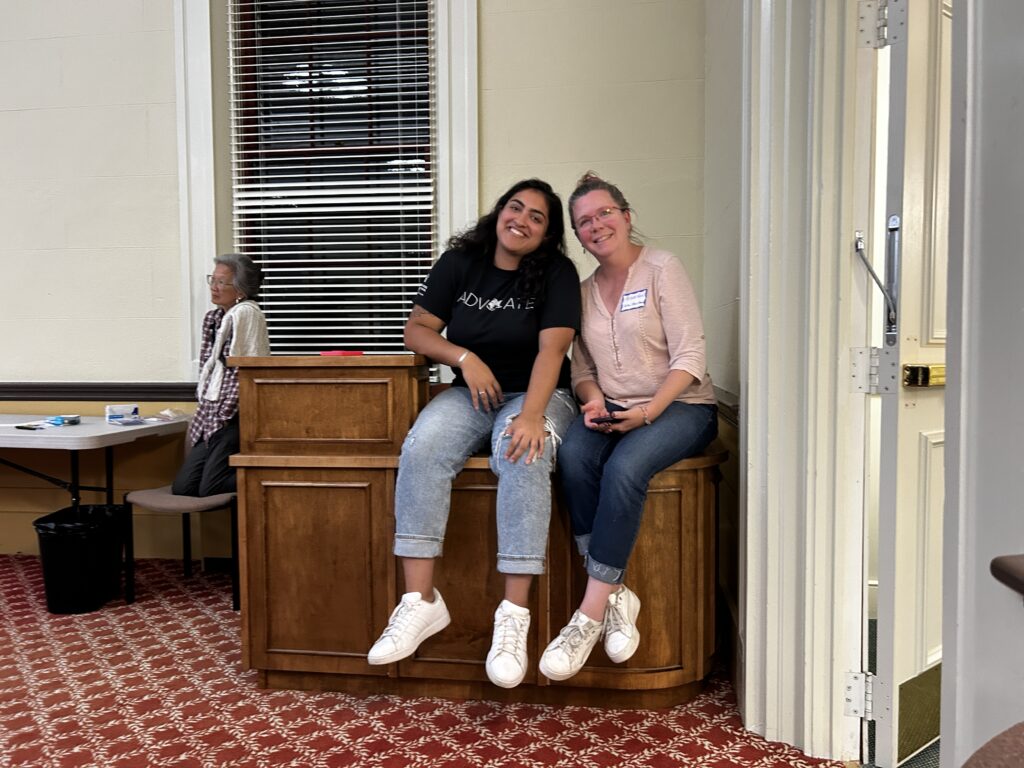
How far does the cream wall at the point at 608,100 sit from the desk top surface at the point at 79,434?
6.31 ft

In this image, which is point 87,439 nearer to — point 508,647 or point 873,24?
point 508,647

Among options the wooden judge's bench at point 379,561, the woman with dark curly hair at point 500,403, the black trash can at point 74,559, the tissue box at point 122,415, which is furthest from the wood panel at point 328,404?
the tissue box at point 122,415

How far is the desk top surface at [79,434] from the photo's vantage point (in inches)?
130

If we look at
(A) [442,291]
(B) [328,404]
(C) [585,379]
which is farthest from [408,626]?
(A) [442,291]

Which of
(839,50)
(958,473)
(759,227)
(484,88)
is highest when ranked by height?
(484,88)

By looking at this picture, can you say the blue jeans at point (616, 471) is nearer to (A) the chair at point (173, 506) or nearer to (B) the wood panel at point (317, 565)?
(B) the wood panel at point (317, 565)

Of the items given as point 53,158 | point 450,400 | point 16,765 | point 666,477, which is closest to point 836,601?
point 666,477

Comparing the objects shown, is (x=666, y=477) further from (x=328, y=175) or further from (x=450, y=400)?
(x=328, y=175)

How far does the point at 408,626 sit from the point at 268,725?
1.57 feet

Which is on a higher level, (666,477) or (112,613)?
(666,477)

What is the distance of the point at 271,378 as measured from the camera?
251 centimetres

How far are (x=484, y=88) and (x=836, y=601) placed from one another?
272 centimetres

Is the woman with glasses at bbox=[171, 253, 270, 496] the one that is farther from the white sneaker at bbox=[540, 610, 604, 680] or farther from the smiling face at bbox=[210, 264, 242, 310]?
the white sneaker at bbox=[540, 610, 604, 680]

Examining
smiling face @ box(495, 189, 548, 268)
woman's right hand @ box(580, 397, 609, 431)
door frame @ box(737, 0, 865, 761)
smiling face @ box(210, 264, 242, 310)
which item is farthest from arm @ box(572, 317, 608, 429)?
smiling face @ box(210, 264, 242, 310)
